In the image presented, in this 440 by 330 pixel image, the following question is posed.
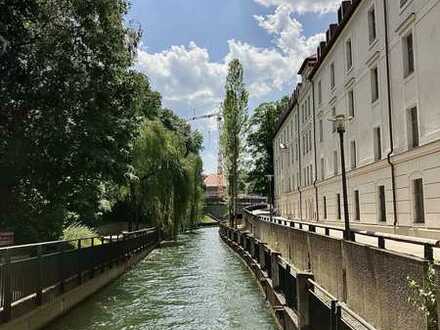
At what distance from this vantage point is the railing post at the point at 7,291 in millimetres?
8898

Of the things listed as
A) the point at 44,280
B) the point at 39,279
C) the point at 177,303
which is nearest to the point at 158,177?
the point at 177,303

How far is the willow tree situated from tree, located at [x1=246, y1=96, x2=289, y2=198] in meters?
21.7

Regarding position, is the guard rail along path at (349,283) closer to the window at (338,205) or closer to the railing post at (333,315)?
the railing post at (333,315)

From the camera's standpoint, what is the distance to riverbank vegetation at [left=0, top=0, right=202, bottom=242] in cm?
1677

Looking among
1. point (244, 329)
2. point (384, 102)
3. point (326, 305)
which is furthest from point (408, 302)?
point (384, 102)

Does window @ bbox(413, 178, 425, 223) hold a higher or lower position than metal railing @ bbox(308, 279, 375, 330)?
higher

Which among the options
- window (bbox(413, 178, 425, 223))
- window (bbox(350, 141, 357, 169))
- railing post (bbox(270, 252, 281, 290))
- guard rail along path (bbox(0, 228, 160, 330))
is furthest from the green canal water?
window (bbox(350, 141, 357, 169))

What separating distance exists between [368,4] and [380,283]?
20.2 m

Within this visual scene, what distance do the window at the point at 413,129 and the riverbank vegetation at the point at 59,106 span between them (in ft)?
33.1

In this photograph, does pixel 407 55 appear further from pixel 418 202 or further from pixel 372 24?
pixel 418 202

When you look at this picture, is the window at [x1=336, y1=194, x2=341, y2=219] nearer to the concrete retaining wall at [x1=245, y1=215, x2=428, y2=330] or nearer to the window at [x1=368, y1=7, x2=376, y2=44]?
the window at [x1=368, y1=7, x2=376, y2=44]

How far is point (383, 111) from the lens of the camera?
862 inches

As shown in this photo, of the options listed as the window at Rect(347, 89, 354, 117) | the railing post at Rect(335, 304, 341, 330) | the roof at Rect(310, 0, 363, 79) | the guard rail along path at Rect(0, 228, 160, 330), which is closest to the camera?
the railing post at Rect(335, 304, 341, 330)

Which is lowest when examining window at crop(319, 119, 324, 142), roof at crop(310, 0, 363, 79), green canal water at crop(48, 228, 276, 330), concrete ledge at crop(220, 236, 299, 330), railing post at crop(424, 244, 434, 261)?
green canal water at crop(48, 228, 276, 330)
